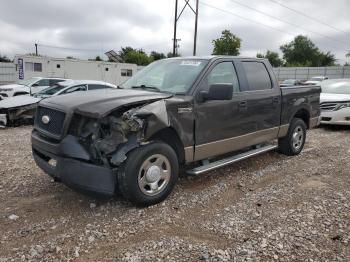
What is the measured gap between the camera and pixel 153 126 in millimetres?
4074

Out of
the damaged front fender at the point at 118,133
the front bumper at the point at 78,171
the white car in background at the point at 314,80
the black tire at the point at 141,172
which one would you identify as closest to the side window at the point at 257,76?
the black tire at the point at 141,172

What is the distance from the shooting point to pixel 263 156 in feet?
22.8

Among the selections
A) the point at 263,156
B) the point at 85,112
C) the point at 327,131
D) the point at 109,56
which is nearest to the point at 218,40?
the point at 109,56

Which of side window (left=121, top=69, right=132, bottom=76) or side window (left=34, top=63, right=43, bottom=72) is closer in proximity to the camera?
side window (left=34, top=63, right=43, bottom=72)

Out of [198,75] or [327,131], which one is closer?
[198,75]

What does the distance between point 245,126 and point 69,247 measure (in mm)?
3197

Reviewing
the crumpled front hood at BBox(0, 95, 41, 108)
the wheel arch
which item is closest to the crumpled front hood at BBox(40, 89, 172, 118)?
the wheel arch

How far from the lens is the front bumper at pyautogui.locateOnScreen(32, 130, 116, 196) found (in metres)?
3.81

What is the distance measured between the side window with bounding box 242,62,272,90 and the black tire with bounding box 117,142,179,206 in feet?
6.85

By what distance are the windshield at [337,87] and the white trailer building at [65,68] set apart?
71.8 feet

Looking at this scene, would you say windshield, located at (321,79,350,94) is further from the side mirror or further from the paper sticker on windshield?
the side mirror

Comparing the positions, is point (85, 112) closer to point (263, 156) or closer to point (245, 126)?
point (245, 126)

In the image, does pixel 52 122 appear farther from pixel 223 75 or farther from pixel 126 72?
pixel 126 72

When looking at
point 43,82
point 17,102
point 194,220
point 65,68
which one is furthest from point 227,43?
point 194,220
